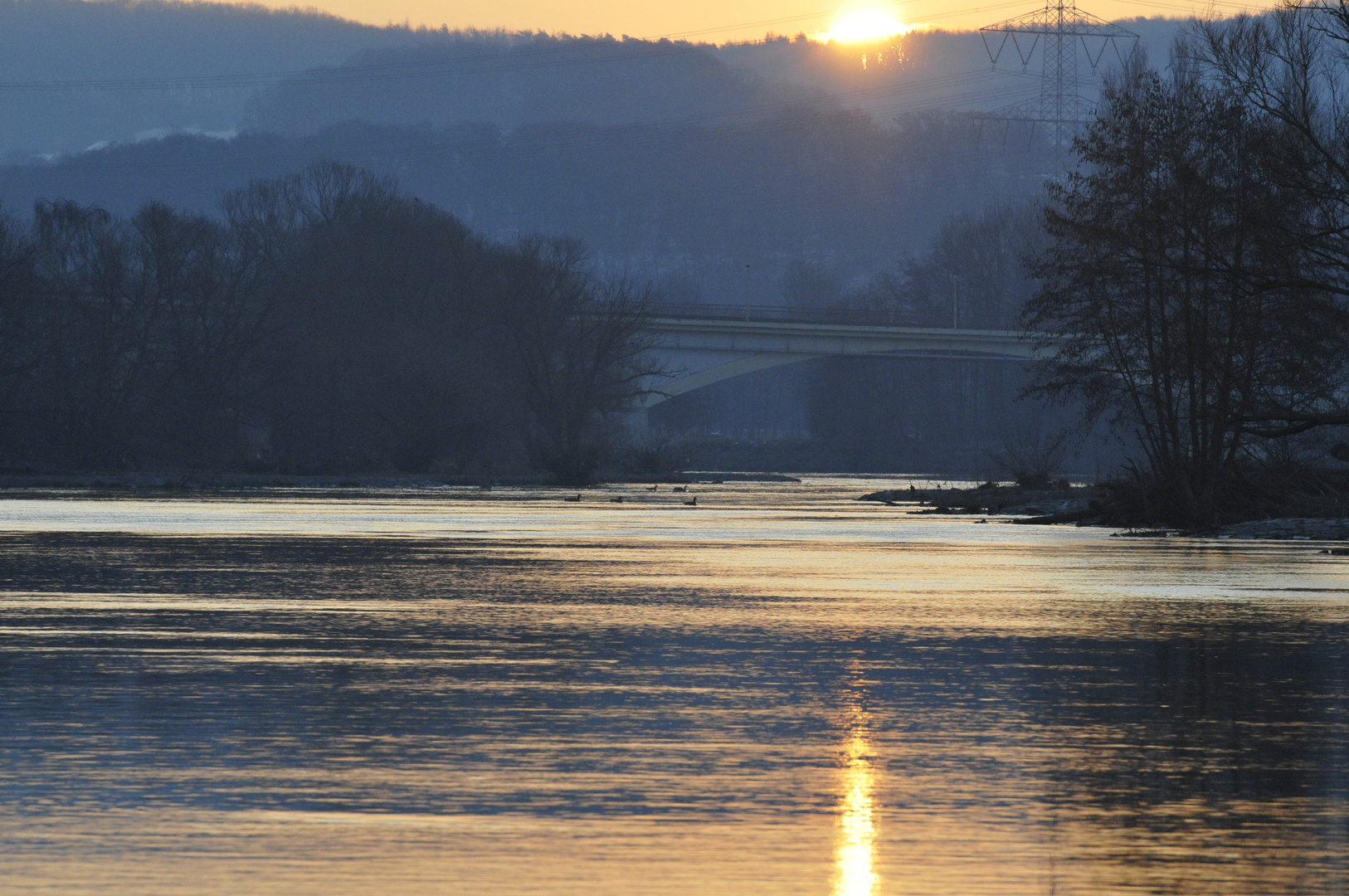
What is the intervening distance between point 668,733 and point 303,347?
78.4 metres

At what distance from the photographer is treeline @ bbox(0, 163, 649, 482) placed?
78.9 metres

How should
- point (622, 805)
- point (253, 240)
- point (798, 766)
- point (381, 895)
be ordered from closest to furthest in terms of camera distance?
1. point (381, 895)
2. point (622, 805)
3. point (798, 766)
4. point (253, 240)

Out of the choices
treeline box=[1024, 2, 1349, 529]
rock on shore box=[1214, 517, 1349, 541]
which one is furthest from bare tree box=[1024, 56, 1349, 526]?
rock on shore box=[1214, 517, 1349, 541]

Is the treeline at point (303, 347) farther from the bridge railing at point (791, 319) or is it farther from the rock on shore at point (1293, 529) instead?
the rock on shore at point (1293, 529)

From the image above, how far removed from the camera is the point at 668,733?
10.3 metres

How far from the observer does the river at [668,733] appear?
7145mm

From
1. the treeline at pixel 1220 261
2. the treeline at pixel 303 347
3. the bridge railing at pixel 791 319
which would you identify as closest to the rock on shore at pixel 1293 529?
the treeline at pixel 1220 261

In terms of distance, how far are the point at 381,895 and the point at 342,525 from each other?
3107cm

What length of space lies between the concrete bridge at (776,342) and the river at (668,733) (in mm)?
79500

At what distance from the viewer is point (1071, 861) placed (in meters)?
7.21

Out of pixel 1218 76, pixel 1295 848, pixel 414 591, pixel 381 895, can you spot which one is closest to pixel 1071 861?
pixel 1295 848

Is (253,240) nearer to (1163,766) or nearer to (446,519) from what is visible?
(446,519)

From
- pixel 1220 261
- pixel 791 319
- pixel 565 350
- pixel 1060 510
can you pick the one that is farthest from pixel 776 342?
pixel 1220 261

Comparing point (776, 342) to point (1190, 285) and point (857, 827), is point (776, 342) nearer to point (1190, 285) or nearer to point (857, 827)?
point (1190, 285)
